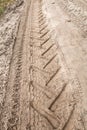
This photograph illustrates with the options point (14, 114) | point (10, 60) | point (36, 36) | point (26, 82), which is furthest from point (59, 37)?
point (14, 114)

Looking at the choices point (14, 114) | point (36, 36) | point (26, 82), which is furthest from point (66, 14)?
point (14, 114)

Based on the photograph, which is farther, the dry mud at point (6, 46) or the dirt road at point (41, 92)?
the dry mud at point (6, 46)

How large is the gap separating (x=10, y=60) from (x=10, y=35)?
176 centimetres

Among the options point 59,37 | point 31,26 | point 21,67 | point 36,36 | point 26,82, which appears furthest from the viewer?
point 31,26

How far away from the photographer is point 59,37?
215 inches

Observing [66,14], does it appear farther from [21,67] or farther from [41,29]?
[21,67]

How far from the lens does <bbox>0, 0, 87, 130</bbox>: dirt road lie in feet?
10.3

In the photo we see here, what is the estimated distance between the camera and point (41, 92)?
147 inches

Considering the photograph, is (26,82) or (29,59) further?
(29,59)

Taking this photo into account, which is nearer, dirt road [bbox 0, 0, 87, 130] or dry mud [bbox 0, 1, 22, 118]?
dirt road [bbox 0, 0, 87, 130]

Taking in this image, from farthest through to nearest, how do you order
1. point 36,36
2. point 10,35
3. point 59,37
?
point 10,35
point 36,36
point 59,37

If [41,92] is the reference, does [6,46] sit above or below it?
below

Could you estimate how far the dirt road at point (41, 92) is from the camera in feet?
10.3

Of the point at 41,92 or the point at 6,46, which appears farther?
the point at 6,46
